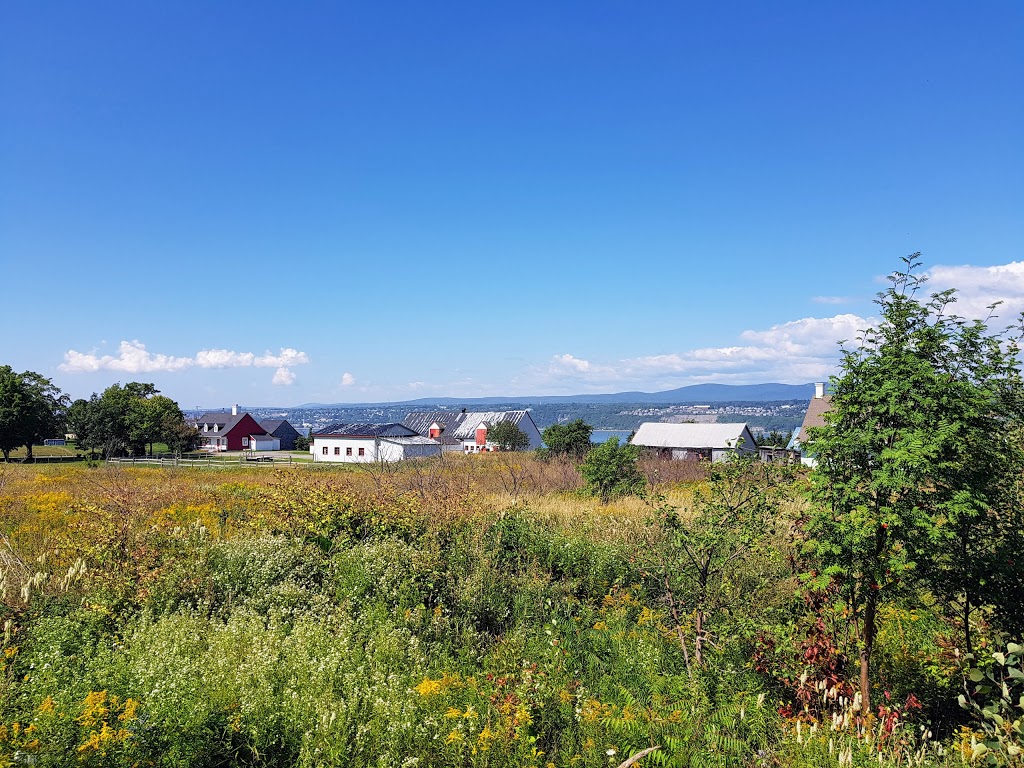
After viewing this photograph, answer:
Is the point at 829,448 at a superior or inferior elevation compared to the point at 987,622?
superior

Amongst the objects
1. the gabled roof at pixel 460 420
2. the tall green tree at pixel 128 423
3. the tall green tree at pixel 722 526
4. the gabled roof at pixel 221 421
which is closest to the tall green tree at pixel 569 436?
the tall green tree at pixel 722 526

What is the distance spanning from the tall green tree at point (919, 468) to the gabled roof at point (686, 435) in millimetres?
56885

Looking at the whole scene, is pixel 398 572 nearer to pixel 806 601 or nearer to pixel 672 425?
pixel 806 601

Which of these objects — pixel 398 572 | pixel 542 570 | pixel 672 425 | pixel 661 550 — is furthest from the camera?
pixel 672 425

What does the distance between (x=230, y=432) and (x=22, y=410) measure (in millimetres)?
35625

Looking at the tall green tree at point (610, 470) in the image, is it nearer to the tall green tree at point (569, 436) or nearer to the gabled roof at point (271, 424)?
the tall green tree at point (569, 436)

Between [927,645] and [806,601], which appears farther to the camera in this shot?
[806,601]

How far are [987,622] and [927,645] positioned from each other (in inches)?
21.1

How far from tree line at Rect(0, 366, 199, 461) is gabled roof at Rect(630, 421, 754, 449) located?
4680cm

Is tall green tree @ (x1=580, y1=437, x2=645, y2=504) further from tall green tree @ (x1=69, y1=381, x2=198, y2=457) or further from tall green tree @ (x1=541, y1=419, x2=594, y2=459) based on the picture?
tall green tree @ (x1=69, y1=381, x2=198, y2=457)

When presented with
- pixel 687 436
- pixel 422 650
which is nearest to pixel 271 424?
pixel 687 436

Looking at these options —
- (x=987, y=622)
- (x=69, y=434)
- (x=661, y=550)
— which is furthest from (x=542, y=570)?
(x=69, y=434)

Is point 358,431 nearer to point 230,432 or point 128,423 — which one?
point 128,423

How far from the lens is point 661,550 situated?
8203mm
